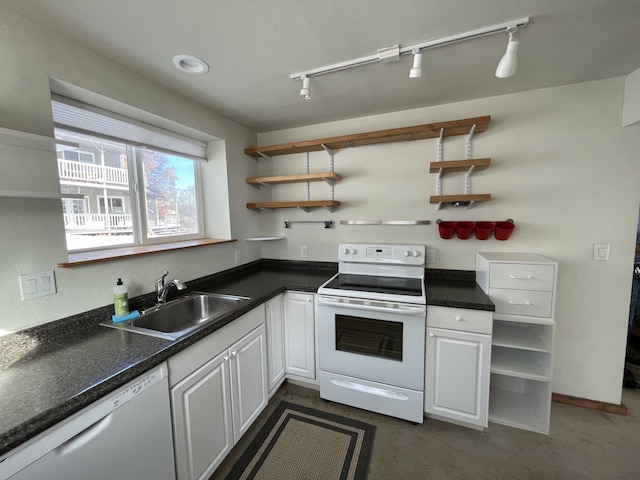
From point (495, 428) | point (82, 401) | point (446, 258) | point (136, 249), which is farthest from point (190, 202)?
point (495, 428)

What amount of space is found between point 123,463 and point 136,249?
123 cm

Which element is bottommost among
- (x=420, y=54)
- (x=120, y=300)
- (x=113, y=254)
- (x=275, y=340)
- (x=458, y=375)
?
(x=458, y=375)

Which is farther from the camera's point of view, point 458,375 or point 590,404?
point 590,404

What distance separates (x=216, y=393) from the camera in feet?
4.46

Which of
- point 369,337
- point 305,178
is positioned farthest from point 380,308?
point 305,178

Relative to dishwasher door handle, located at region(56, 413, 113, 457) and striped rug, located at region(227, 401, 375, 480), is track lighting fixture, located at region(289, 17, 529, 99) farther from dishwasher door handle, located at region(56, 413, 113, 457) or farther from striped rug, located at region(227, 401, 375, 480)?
striped rug, located at region(227, 401, 375, 480)

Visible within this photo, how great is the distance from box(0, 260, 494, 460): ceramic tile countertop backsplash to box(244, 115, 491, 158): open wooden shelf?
47.4 inches

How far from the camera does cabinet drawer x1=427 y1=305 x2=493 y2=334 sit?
5.16 ft

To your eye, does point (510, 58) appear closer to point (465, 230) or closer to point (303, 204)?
point (465, 230)

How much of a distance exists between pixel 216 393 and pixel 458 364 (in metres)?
1.48

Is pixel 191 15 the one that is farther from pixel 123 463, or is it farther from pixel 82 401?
pixel 123 463

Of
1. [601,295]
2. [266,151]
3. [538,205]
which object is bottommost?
[601,295]

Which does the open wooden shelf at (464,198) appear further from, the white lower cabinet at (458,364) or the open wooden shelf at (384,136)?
the white lower cabinet at (458,364)

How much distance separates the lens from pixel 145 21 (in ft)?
3.79
